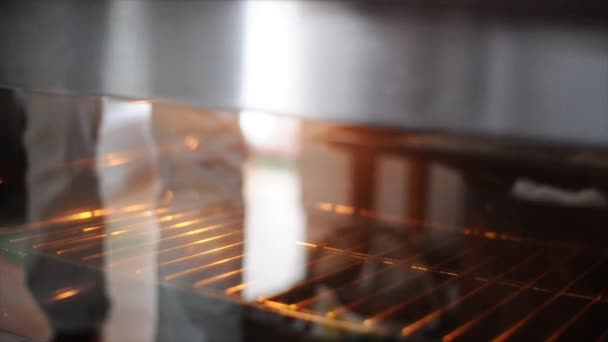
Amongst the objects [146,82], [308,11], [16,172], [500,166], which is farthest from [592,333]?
[16,172]

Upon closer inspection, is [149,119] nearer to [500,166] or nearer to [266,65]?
[266,65]

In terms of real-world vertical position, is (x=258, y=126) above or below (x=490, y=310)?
above

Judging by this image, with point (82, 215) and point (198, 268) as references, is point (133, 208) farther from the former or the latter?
point (198, 268)

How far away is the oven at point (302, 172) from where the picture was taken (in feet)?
1.59

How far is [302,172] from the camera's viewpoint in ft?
2.42

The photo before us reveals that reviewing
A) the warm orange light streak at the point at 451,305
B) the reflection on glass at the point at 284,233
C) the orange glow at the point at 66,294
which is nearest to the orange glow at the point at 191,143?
the reflection on glass at the point at 284,233

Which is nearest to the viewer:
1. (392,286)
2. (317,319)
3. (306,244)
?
(317,319)

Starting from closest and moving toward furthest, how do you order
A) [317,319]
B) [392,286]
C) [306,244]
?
[317,319]
[392,286]
[306,244]

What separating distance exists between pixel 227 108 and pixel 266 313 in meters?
0.21

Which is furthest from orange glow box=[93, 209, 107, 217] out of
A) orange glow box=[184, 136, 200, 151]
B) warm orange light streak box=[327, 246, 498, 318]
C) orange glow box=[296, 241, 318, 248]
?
warm orange light streak box=[327, 246, 498, 318]

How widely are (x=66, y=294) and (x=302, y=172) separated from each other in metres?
0.28

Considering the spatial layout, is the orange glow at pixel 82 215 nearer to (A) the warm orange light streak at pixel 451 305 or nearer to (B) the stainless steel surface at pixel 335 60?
(B) the stainless steel surface at pixel 335 60

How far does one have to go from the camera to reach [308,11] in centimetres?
56

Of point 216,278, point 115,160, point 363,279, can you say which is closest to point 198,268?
point 216,278
